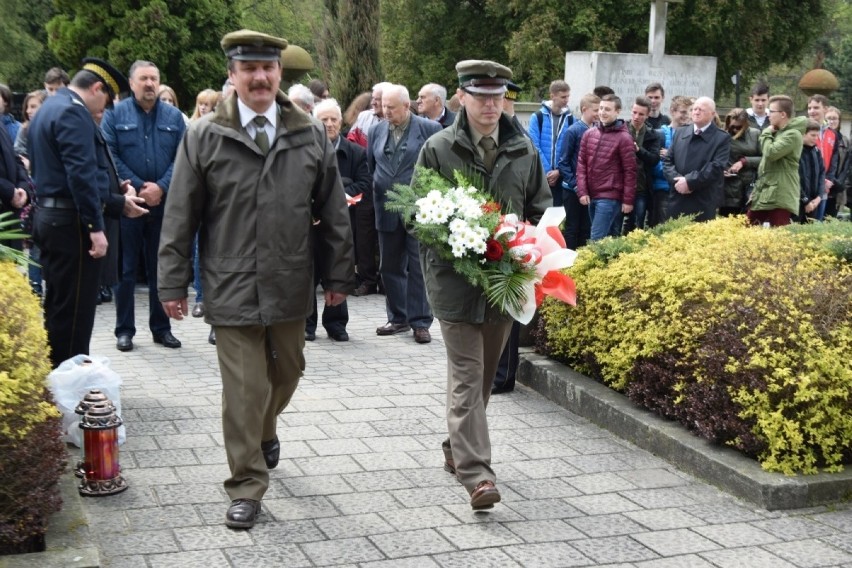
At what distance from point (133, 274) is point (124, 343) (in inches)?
22.2

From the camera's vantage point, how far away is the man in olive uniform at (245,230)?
5.30 meters

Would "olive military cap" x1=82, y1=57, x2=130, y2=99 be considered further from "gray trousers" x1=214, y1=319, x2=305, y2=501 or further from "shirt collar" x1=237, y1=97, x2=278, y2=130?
"gray trousers" x1=214, y1=319, x2=305, y2=501

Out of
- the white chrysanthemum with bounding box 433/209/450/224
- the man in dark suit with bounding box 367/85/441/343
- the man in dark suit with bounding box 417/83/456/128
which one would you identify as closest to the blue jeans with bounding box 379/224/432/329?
the man in dark suit with bounding box 367/85/441/343

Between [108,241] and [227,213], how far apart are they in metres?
2.62

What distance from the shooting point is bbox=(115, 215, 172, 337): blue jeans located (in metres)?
9.22

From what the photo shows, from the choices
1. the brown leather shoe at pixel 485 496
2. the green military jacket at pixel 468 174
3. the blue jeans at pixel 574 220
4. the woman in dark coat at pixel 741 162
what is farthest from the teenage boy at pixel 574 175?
the brown leather shoe at pixel 485 496

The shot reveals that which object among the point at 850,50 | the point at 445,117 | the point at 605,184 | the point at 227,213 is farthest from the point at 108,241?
the point at 850,50

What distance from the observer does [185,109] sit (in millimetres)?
26547

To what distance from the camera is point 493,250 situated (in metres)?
5.53

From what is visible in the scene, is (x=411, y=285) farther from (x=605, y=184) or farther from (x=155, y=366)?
(x=605, y=184)

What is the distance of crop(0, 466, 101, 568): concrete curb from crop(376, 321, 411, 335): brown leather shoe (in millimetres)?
5193

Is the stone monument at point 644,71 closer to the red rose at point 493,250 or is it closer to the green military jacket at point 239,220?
the red rose at point 493,250

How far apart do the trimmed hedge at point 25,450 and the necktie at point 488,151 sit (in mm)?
2419

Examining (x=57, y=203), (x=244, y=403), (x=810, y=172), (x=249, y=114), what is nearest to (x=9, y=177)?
(x=57, y=203)
